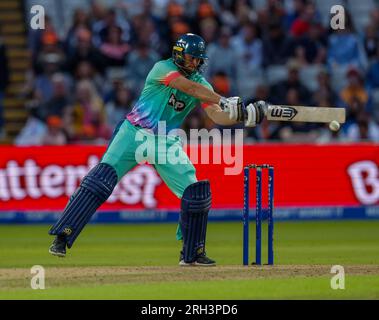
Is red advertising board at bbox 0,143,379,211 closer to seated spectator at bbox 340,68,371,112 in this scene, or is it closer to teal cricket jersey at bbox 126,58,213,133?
seated spectator at bbox 340,68,371,112

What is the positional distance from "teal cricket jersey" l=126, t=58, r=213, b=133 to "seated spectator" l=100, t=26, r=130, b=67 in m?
8.53

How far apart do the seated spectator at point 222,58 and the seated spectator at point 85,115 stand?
6.33 feet

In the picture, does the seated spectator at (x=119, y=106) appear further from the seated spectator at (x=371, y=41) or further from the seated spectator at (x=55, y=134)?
the seated spectator at (x=371, y=41)

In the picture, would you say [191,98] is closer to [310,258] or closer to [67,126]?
[310,258]

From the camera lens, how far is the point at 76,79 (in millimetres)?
18266

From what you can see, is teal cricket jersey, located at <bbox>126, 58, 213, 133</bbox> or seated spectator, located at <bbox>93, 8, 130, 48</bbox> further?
seated spectator, located at <bbox>93, 8, 130, 48</bbox>

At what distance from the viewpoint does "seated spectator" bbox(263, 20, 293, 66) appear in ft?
61.8

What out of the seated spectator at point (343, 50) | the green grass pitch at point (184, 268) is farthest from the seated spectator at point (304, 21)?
the green grass pitch at point (184, 268)

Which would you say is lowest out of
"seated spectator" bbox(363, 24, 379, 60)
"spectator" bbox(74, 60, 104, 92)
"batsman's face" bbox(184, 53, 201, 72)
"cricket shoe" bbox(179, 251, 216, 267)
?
"cricket shoe" bbox(179, 251, 216, 267)

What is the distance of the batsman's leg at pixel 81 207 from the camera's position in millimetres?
9867
